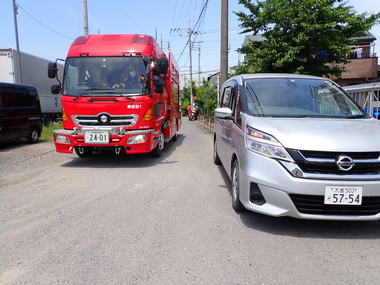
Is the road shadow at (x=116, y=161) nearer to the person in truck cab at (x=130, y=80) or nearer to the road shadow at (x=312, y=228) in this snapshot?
the person in truck cab at (x=130, y=80)

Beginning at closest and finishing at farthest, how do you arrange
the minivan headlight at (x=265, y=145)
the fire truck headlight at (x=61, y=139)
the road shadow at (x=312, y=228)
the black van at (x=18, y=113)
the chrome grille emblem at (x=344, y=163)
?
the chrome grille emblem at (x=344, y=163) → the minivan headlight at (x=265, y=145) → the road shadow at (x=312, y=228) → the fire truck headlight at (x=61, y=139) → the black van at (x=18, y=113)

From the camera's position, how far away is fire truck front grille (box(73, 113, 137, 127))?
634 centimetres

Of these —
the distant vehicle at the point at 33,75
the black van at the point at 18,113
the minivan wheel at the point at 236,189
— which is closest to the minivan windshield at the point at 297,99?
the minivan wheel at the point at 236,189

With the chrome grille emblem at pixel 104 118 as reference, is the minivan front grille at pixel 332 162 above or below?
below

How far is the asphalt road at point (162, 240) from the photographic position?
2.50 metres

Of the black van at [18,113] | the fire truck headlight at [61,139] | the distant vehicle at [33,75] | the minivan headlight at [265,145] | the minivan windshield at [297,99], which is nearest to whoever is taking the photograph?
the minivan headlight at [265,145]

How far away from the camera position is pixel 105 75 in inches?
258

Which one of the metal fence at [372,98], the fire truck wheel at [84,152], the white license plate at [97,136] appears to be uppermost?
the metal fence at [372,98]

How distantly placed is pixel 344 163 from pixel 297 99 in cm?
142

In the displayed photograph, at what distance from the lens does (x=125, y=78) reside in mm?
6523

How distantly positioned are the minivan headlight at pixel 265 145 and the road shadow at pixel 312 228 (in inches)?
35.0

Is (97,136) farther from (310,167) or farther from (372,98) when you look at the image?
(372,98)

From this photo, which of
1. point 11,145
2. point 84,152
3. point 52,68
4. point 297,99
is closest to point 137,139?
point 84,152

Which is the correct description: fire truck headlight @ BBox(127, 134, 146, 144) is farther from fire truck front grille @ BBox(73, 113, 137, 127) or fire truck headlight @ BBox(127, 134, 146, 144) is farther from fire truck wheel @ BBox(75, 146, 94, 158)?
fire truck wheel @ BBox(75, 146, 94, 158)
